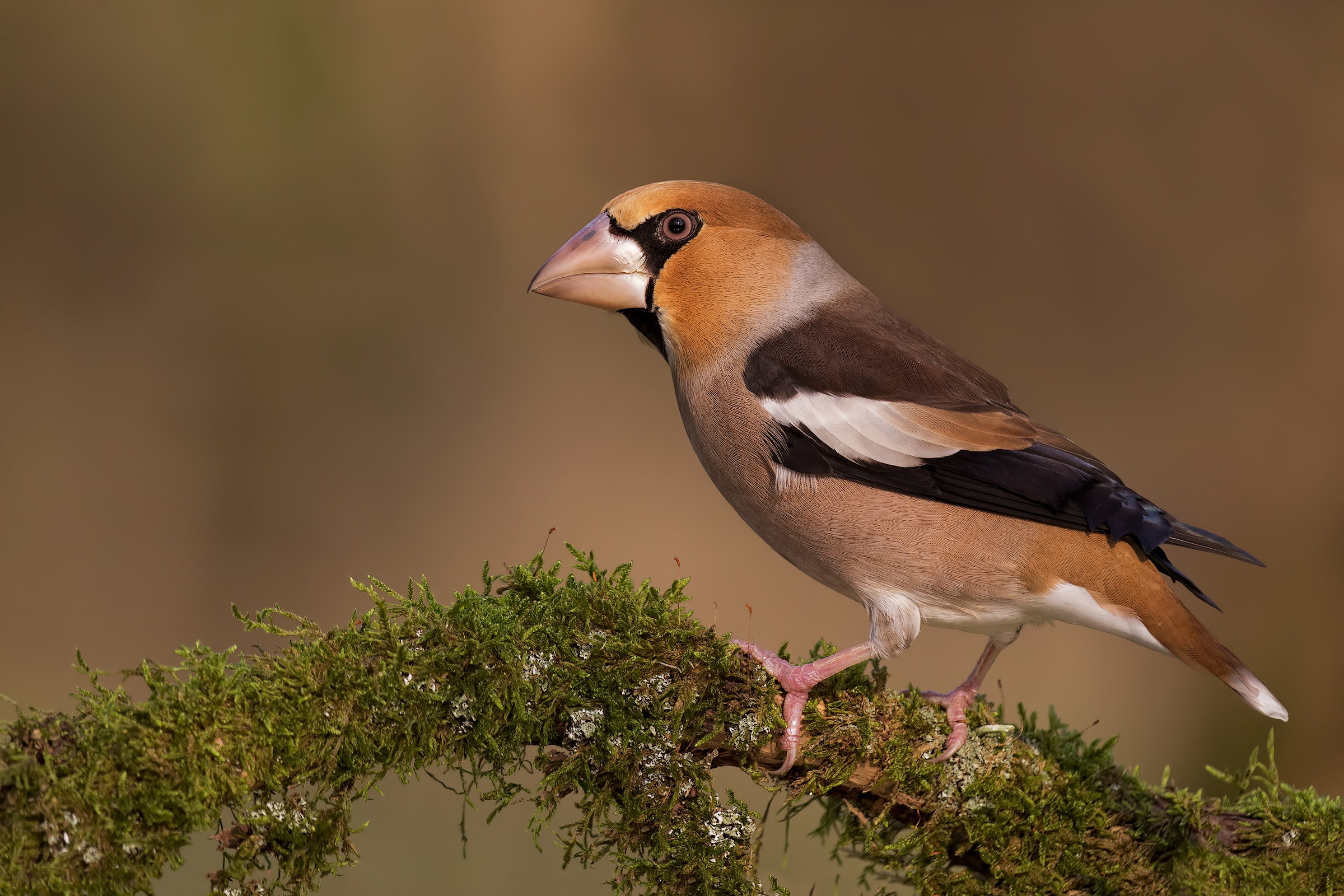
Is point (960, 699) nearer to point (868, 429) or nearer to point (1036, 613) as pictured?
point (1036, 613)

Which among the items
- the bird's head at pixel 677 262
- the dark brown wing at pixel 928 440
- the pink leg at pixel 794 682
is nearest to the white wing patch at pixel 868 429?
the dark brown wing at pixel 928 440

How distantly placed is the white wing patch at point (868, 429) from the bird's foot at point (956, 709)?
0.53 meters

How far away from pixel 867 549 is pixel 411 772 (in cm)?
105

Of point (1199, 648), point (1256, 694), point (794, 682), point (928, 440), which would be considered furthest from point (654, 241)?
point (1256, 694)

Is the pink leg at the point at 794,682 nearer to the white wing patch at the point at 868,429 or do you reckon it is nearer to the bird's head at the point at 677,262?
the white wing patch at the point at 868,429

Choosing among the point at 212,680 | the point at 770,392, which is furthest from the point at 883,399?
the point at 212,680

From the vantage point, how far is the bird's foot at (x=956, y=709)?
6.79 feet

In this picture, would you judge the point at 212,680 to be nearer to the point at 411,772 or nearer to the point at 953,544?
the point at 411,772

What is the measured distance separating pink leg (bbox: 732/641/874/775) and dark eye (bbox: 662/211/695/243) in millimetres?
1046

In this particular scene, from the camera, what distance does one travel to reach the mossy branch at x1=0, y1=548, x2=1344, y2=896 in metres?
1.55

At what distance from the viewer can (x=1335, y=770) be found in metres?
4.44

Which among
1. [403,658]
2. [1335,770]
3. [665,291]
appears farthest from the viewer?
[1335,770]

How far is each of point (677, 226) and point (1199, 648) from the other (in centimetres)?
152

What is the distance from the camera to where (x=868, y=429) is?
220 cm
